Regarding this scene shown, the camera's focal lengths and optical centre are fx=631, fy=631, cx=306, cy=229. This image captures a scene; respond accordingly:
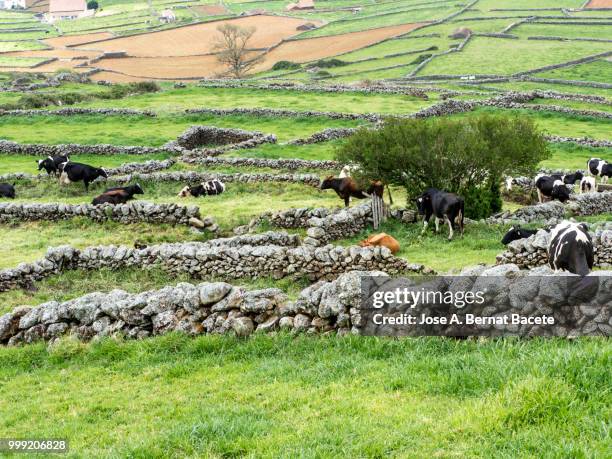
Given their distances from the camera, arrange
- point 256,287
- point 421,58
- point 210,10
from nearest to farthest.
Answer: point 256,287 → point 421,58 → point 210,10

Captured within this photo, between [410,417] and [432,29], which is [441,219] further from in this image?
[432,29]

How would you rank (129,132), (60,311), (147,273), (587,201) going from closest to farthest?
(60,311) < (147,273) < (587,201) < (129,132)

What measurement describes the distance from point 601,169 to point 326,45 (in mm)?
79899

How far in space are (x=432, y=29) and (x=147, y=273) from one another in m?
92.9

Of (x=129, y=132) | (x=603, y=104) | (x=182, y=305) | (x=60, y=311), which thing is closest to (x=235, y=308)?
(x=182, y=305)

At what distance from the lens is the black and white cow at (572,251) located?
11500 millimetres

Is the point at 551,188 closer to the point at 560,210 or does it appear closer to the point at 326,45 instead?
the point at 560,210

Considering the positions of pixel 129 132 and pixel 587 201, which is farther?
pixel 129 132

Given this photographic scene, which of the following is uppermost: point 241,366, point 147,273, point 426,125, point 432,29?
point 432,29

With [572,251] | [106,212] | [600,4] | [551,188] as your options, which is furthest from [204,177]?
[600,4]

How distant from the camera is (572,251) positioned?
11664 mm

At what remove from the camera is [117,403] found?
8766 mm

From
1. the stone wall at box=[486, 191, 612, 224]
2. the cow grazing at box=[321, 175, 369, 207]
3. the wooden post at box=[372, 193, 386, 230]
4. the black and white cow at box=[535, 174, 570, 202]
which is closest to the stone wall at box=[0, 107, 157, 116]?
the cow grazing at box=[321, 175, 369, 207]

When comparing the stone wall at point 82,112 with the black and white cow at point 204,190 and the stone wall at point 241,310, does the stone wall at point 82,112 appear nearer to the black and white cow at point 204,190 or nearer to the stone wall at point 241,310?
the black and white cow at point 204,190
